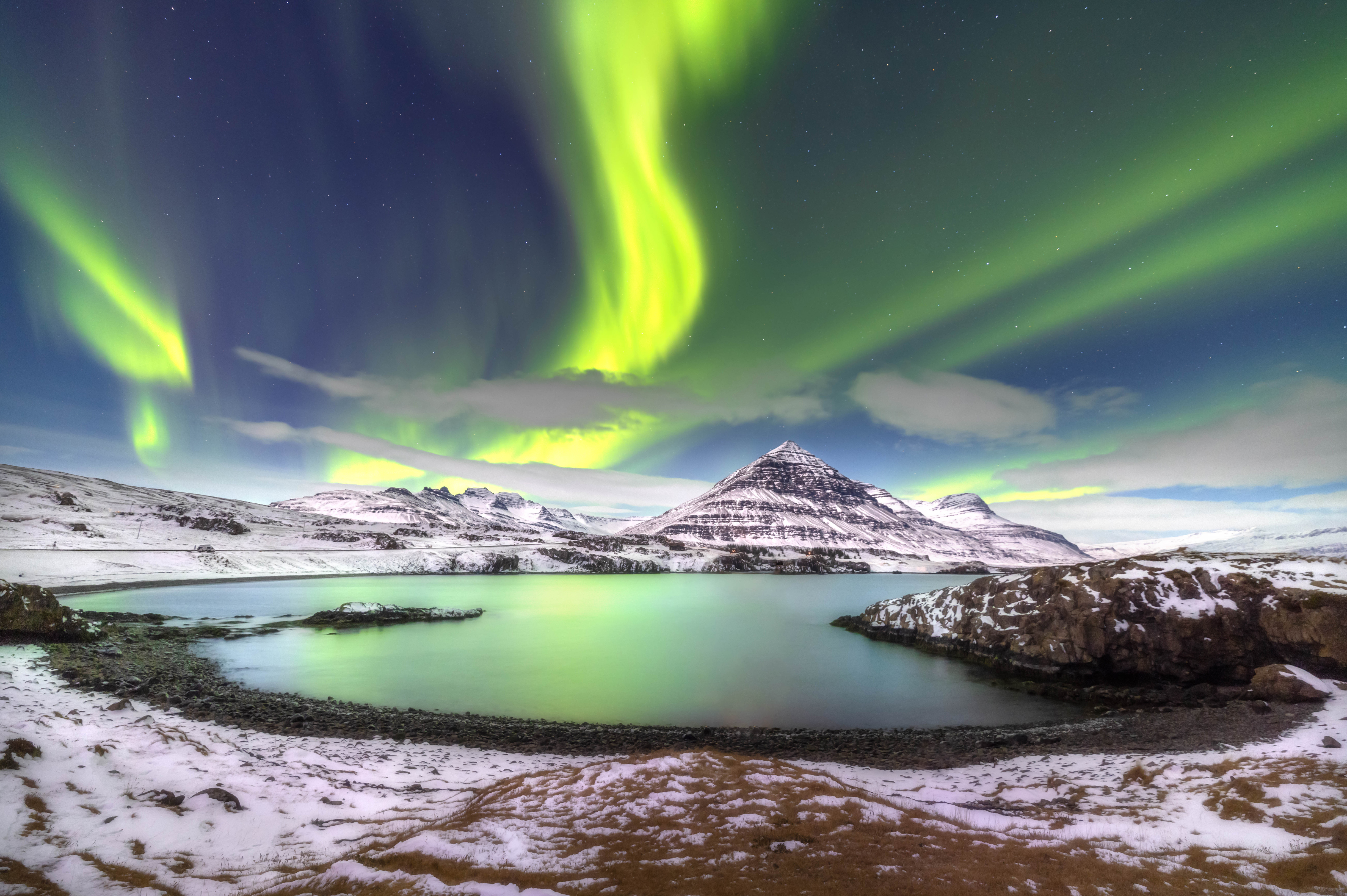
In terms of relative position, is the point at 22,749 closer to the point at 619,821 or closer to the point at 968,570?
the point at 619,821

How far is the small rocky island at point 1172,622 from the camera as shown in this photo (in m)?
19.3

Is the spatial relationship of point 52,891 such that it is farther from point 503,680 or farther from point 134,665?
point 134,665

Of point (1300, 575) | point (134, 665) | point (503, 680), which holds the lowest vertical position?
point (503, 680)

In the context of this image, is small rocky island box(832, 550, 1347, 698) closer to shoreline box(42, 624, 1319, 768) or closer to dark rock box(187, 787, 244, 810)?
shoreline box(42, 624, 1319, 768)

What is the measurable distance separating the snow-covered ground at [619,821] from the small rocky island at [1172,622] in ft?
36.0

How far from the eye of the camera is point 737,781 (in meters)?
9.66

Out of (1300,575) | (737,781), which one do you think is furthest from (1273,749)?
(1300,575)

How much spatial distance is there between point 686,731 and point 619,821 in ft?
33.7

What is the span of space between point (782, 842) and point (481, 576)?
9855cm

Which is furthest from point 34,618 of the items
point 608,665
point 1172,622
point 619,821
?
point 1172,622

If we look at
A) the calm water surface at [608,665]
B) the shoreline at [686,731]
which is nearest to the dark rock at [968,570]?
the calm water surface at [608,665]

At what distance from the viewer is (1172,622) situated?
2222 centimetres

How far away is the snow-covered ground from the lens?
6.19 m

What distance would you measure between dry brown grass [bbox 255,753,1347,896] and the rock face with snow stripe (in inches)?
643
